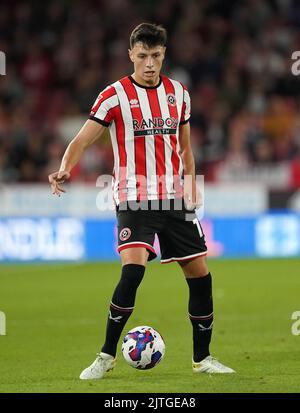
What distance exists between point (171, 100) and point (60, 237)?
9873 mm

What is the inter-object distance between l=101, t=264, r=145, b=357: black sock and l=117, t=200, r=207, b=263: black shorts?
18 cm

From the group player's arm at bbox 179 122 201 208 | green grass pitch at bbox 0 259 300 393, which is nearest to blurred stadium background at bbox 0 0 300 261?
green grass pitch at bbox 0 259 300 393

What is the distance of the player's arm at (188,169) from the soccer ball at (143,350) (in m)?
0.95

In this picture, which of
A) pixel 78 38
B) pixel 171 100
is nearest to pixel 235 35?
pixel 78 38

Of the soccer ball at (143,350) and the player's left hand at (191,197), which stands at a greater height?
the player's left hand at (191,197)

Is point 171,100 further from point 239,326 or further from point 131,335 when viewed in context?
point 239,326

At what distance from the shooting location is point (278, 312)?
10.4m

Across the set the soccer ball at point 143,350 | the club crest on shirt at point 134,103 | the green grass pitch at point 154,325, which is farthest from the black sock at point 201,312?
the club crest on shirt at point 134,103

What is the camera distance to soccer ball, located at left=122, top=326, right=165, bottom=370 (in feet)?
22.1

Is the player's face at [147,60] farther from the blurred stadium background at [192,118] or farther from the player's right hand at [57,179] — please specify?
the blurred stadium background at [192,118]

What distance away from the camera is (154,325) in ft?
31.4

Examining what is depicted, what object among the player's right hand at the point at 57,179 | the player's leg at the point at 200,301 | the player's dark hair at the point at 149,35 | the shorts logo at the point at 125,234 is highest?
the player's dark hair at the point at 149,35

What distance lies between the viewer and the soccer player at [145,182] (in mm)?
6688

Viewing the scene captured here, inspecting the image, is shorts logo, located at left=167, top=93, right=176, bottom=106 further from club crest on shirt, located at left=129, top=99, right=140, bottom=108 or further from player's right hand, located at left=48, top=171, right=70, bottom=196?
player's right hand, located at left=48, top=171, right=70, bottom=196
